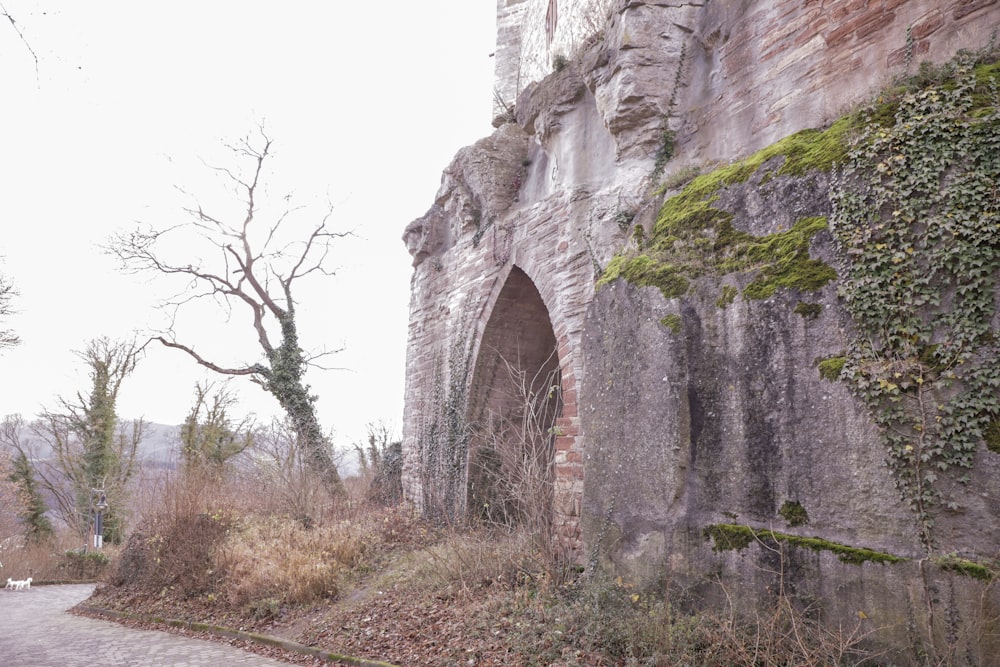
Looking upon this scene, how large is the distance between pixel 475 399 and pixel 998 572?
7221mm

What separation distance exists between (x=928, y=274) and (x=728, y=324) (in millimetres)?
1306

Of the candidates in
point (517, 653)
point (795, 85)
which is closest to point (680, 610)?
point (517, 653)

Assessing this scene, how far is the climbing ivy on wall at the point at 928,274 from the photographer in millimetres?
3816

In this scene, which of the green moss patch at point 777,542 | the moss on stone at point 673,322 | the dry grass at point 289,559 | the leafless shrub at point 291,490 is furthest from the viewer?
the leafless shrub at point 291,490

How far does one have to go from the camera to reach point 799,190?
4.94 metres

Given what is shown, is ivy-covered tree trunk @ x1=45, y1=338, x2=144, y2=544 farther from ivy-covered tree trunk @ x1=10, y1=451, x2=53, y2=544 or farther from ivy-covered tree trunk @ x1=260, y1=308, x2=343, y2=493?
ivy-covered tree trunk @ x1=260, y1=308, x2=343, y2=493

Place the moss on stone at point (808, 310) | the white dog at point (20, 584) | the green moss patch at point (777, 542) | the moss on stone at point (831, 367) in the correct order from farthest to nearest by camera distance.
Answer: the white dog at point (20, 584) < the moss on stone at point (808, 310) < the moss on stone at point (831, 367) < the green moss patch at point (777, 542)

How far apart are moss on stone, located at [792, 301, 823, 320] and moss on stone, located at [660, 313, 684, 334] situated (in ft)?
2.82

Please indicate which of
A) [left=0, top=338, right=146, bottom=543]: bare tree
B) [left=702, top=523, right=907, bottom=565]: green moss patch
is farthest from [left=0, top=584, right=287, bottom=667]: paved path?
[left=0, top=338, right=146, bottom=543]: bare tree

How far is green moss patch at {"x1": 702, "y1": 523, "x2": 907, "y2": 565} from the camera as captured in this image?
13.1ft

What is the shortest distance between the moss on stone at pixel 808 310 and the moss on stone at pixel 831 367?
0.30m

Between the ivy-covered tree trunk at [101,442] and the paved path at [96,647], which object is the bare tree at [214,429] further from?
the paved path at [96,647]

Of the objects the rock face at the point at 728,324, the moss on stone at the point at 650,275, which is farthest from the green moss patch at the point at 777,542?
the moss on stone at the point at 650,275

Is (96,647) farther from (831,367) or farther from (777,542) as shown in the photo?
(831,367)
